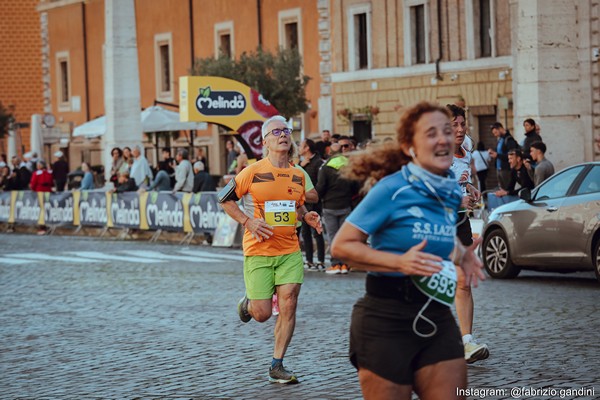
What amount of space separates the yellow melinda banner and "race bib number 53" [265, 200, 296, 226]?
59.1 ft

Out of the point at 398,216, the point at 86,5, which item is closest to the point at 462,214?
the point at 398,216

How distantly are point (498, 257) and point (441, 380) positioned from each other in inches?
518

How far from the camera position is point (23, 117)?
2808 inches

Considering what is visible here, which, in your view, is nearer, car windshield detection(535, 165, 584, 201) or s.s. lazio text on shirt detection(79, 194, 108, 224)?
car windshield detection(535, 165, 584, 201)

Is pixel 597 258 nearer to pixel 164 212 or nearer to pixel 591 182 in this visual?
pixel 591 182

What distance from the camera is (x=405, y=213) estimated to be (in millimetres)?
6266

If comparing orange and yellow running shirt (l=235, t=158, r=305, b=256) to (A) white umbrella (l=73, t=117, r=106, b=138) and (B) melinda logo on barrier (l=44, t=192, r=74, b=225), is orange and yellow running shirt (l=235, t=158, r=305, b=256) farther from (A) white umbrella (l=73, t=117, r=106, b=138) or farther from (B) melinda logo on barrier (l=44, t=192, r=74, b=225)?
(A) white umbrella (l=73, t=117, r=106, b=138)

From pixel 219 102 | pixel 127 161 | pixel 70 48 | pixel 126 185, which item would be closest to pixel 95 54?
pixel 70 48

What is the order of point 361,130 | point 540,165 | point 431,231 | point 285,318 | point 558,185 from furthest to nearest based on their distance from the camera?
point 361,130 < point 540,165 < point 558,185 < point 285,318 < point 431,231

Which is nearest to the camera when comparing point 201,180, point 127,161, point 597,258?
point 597,258

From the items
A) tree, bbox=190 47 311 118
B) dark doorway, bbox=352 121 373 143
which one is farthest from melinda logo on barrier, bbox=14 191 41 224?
dark doorway, bbox=352 121 373 143

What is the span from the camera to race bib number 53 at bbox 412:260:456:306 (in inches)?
244

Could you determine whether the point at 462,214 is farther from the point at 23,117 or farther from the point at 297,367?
the point at 23,117

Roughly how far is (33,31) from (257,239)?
63318 millimetres
